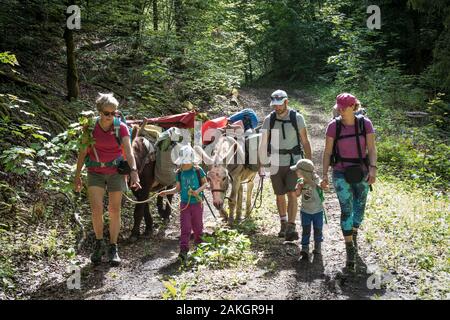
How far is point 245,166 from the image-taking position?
8.50 metres

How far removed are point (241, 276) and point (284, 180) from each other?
6.83 ft

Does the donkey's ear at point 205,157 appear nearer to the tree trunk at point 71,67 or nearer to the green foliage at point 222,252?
the green foliage at point 222,252

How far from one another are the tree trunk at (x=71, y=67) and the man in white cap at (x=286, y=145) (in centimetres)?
560

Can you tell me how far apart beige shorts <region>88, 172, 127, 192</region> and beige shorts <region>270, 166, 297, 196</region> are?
2.46 metres

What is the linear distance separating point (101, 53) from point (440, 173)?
965 centimetres

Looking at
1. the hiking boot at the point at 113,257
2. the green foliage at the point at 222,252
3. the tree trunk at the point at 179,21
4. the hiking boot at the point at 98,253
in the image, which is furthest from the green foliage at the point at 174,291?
the tree trunk at the point at 179,21

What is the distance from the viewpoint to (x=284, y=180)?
7.16 meters

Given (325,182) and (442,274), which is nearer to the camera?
(442,274)

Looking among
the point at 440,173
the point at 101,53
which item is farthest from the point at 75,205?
the point at 440,173

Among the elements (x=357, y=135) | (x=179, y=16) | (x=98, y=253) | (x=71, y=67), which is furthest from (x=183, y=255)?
(x=179, y=16)

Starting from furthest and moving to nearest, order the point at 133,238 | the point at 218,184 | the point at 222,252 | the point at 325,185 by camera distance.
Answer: the point at 133,238 < the point at 218,184 < the point at 222,252 < the point at 325,185

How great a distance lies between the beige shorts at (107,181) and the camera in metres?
6.23

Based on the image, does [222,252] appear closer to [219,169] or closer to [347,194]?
[219,169]
